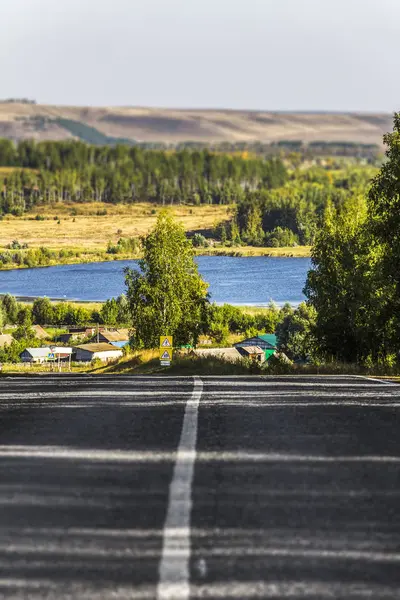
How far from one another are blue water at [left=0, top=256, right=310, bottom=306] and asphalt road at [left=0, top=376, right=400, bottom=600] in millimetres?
47130

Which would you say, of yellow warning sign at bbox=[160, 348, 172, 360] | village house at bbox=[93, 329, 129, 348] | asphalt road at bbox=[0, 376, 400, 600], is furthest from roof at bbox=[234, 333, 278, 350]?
asphalt road at bbox=[0, 376, 400, 600]

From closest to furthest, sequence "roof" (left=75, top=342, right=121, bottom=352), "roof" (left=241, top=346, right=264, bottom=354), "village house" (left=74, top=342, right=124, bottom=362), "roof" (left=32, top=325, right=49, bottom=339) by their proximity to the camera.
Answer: "village house" (left=74, top=342, right=124, bottom=362), "roof" (left=241, top=346, right=264, bottom=354), "roof" (left=75, top=342, right=121, bottom=352), "roof" (left=32, top=325, right=49, bottom=339)

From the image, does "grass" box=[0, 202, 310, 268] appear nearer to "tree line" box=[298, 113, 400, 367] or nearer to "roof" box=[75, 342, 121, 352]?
"roof" box=[75, 342, 121, 352]

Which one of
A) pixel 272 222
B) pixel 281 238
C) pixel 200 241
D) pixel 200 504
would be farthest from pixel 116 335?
pixel 200 504

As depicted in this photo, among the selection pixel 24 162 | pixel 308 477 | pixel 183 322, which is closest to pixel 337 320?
pixel 183 322

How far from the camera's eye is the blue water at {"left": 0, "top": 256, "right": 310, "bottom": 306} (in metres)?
60.3

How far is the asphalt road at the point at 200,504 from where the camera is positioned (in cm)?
400

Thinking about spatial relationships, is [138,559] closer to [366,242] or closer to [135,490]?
[135,490]

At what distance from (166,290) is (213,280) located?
19.4 ft

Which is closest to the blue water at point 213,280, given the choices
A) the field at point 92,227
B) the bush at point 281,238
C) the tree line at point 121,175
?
the field at point 92,227

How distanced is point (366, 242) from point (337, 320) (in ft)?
16.0

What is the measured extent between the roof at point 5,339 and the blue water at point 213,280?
327 inches

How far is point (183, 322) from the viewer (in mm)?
63688

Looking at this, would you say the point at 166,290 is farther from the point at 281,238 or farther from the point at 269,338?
the point at 281,238
